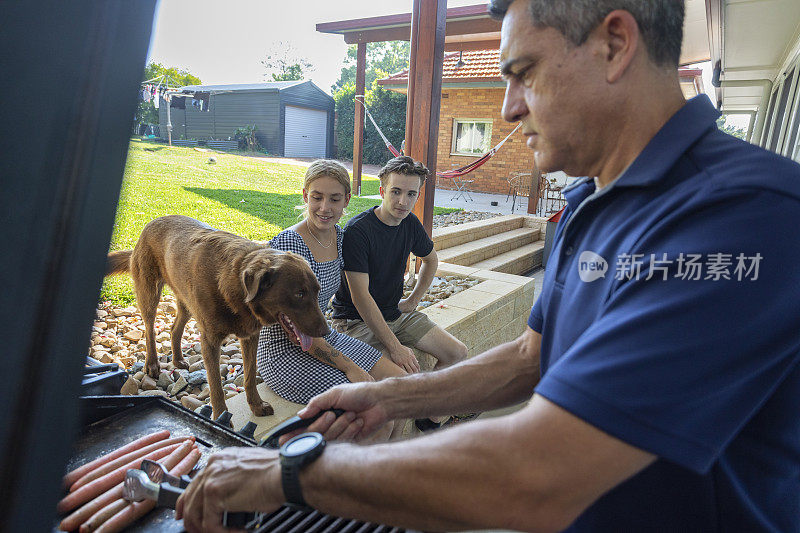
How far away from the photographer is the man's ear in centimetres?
113

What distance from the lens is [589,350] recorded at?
Answer: 86cm

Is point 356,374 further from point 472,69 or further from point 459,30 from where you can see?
point 472,69

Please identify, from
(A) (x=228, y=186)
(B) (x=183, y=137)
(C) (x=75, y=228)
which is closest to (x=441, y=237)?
(A) (x=228, y=186)

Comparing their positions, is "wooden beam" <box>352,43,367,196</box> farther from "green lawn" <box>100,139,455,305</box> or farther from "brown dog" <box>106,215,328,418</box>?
"brown dog" <box>106,215,328,418</box>

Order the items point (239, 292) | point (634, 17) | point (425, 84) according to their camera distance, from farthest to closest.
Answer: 1. point (425, 84)
2. point (239, 292)
3. point (634, 17)

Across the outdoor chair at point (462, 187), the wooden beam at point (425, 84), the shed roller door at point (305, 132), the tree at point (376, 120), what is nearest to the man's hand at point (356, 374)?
the wooden beam at point (425, 84)

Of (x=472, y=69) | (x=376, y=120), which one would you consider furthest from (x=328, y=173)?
(x=376, y=120)

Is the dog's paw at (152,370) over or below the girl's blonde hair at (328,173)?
below

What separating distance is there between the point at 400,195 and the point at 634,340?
2963 millimetres

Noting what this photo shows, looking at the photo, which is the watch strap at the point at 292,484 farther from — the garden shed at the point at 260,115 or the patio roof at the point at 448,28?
the garden shed at the point at 260,115

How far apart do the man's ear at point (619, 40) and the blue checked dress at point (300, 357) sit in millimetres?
2158

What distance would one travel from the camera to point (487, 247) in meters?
8.29

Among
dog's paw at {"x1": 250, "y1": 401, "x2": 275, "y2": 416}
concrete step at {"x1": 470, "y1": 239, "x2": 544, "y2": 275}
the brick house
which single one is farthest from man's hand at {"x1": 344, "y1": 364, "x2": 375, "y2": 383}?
the brick house

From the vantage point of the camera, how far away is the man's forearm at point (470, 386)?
60.7 inches
